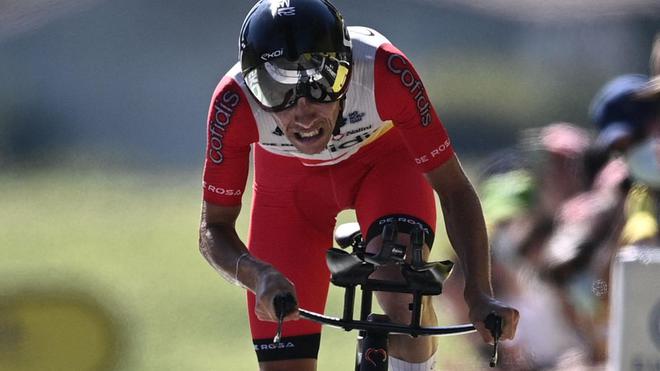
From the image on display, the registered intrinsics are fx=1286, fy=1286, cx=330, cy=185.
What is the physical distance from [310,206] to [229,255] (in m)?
0.66

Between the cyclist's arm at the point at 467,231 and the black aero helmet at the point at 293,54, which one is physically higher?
the black aero helmet at the point at 293,54

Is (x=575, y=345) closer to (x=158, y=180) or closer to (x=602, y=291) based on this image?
(x=602, y=291)

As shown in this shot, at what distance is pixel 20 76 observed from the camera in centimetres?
1138

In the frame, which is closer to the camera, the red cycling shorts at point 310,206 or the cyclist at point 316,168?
the cyclist at point 316,168

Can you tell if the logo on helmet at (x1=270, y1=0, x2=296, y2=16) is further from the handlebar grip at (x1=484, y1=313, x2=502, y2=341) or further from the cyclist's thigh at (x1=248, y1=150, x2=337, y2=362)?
the handlebar grip at (x1=484, y1=313, x2=502, y2=341)

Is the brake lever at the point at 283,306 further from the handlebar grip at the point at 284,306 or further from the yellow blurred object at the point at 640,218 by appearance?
the yellow blurred object at the point at 640,218

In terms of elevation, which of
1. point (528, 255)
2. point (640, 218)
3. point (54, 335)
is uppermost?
point (640, 218)

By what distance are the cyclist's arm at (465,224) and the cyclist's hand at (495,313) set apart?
104mm

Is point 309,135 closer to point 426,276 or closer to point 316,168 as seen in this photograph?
point 426,276

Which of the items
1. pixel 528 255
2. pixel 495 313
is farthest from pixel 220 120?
pixel 528 255

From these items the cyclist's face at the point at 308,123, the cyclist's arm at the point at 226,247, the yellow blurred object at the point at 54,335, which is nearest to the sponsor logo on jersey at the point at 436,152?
the cyclist's face at the point at 308,123

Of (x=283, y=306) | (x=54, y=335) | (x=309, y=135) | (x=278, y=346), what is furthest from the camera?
(x=54, y=335)

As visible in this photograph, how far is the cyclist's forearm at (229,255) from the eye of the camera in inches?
143

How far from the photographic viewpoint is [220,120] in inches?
154
